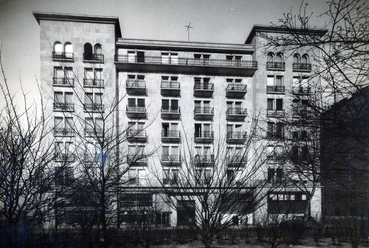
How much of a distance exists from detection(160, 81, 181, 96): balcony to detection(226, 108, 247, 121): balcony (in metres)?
5.37

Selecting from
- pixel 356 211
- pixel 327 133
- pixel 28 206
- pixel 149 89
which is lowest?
pixel 356 211

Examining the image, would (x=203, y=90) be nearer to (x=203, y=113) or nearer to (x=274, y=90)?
(x=203, y=113)

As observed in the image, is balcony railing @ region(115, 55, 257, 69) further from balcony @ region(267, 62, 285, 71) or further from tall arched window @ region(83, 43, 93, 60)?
tall arched window @ region(83, 43, 93, 60)

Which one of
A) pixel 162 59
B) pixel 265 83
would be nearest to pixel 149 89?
pixel 162 59

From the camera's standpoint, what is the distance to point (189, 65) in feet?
71.4

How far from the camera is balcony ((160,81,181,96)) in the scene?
70.2ft

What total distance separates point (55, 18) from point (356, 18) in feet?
69.0

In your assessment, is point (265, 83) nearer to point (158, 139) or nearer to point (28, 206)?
point (158, 139)

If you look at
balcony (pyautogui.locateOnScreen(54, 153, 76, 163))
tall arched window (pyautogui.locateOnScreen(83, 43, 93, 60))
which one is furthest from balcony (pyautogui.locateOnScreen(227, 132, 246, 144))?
tall arched window (pyautogui.locateOnScreen(83, 43, 93, 60))

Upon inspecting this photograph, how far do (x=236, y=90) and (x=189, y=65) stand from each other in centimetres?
530

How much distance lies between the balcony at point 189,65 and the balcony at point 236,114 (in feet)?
12.6

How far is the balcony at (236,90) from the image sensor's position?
21.3 metres

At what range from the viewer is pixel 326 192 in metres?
22.2

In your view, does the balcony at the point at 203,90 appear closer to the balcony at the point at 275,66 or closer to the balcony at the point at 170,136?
the balcony at the point at 170,136
